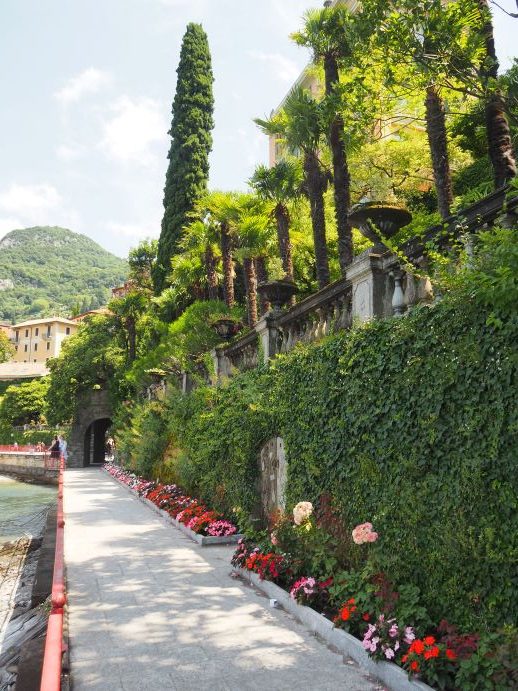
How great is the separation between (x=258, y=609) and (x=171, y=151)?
1404 inches

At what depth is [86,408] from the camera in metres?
44.7

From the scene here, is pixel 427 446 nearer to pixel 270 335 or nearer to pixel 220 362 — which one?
pixel 270 335

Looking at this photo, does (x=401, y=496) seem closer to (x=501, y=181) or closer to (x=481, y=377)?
(x=481, y=377)

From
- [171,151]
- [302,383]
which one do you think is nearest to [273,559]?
[302,383]

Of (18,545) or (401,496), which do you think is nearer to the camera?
(401,496)

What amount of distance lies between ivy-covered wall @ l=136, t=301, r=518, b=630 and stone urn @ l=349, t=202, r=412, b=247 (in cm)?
153

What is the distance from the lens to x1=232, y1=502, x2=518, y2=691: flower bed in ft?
12.5

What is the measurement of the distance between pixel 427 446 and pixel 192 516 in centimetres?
762

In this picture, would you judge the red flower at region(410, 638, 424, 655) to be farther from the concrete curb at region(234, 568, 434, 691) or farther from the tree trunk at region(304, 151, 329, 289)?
the tree trunk at region(304, 151, 329, 289)

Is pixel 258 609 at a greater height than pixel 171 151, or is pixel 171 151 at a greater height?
pixel 171 151

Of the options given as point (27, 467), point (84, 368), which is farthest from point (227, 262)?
point (27, 467)

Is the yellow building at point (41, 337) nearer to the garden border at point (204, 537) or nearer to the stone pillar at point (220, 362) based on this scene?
the stone pillar at point (220, 362)

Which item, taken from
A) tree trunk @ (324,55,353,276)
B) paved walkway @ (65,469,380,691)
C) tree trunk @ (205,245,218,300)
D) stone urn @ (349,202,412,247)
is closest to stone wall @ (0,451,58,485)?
tree trunk @ (205,245,218,300)

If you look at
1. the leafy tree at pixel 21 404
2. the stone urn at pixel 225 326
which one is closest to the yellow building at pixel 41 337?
the leafy tree at pixel 21 404
